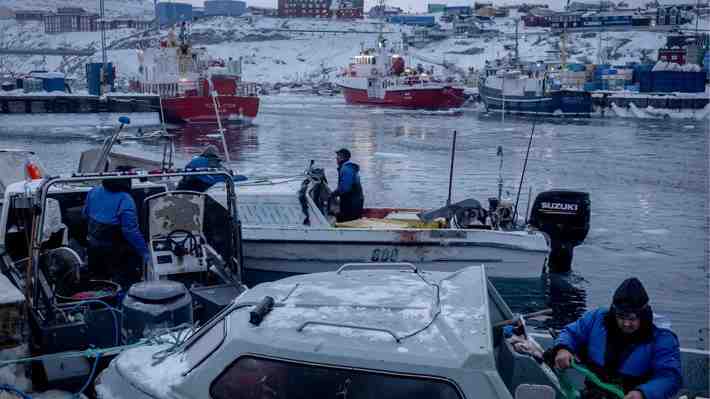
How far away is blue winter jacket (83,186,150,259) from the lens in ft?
22.7

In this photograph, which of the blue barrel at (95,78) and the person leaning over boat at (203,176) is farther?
the blue barrel at (95,78)

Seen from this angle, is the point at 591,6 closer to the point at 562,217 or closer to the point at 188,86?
the point at 188,86

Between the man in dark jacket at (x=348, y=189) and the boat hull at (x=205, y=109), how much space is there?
31035 mm

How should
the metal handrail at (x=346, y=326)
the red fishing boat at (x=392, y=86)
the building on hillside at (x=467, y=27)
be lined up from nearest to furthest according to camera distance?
the metal handrail at (x=346, y=326)
the red fishing boat at (x=392, y=86)
the building on hillside at (x=467, y=27)

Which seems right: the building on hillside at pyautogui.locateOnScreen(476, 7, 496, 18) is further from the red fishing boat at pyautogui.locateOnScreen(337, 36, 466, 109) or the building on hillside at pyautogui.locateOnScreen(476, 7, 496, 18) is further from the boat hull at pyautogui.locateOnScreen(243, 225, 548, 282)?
the boat hull at pyautogui.locateOnScreen(243, 225, 548, 282)

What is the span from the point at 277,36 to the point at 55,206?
602 feet

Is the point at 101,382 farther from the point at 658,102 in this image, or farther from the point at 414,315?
the point at 658,102

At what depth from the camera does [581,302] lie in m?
10.2

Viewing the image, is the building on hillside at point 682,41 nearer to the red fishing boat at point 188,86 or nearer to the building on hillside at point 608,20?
the building on hillside at point 608,20

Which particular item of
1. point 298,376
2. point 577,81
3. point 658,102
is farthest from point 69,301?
point 577,81

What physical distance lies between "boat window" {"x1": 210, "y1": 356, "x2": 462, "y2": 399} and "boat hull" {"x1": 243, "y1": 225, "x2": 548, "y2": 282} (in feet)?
21.1

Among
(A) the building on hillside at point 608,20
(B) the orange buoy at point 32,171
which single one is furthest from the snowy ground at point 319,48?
(B) the orange buoy at point 32,171

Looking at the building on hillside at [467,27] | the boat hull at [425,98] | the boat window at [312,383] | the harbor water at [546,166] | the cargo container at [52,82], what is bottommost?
the harbor water at [546,166]

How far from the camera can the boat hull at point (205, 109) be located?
132ft
